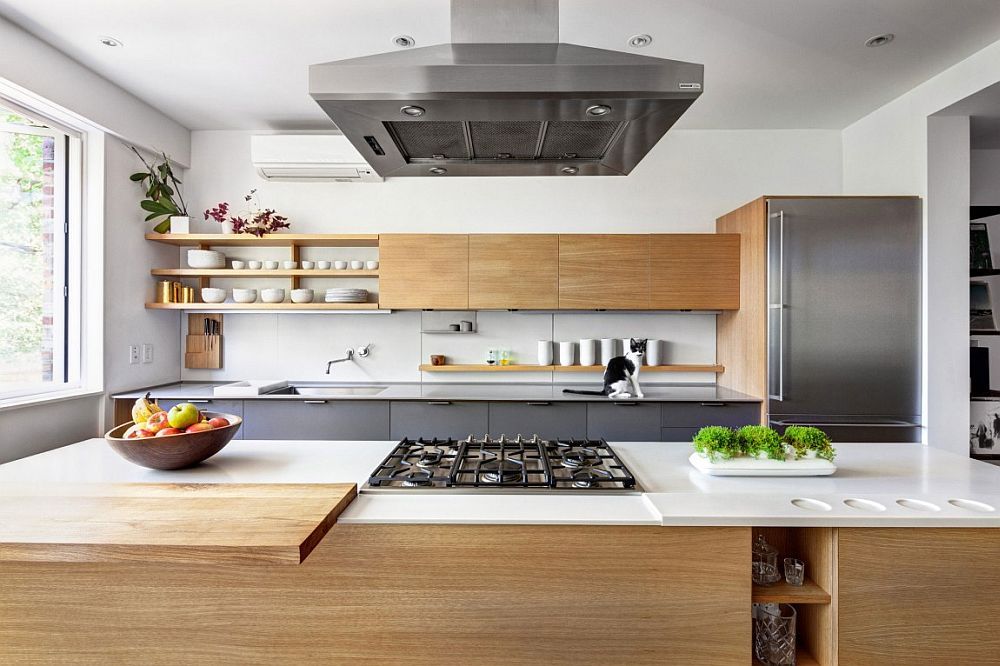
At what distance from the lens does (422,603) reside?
4.71 ft

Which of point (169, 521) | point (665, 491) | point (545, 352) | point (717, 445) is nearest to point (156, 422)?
point (169, 521)

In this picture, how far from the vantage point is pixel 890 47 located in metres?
2.72

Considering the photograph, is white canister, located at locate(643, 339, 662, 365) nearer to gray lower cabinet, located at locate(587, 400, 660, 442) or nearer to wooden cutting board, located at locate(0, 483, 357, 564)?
gray lower cabinet, located at locate(587, 400, 660, 442)

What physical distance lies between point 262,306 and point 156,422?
2.01 meters

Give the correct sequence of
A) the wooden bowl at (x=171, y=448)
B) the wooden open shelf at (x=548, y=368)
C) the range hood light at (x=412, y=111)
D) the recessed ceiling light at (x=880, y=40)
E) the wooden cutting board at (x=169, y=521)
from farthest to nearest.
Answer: the wooden open shelf at (x=548, y=368) → the recessed ceiling light at (x=880, y=40) → the wooden bowl at (x=171, y=448) → the range hood light at (x=412, y=111) → the wooden cutting board at (x=169, y=521)

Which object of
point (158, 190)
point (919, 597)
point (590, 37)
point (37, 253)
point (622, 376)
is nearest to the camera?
point (919, 597)

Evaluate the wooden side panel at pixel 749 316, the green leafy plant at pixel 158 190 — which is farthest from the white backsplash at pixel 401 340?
the green leafy plant at pixel 158 190

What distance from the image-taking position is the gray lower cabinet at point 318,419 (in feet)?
11.0

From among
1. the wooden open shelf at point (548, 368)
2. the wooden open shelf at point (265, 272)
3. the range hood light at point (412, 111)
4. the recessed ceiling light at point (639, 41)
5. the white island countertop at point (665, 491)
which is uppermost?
the recessed ceiling light at point (639, 41)

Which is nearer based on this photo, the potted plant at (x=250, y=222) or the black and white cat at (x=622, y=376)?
the black and white cat at (x=622, y=376)

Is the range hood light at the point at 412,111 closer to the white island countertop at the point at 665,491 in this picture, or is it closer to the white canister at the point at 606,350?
the white island countertop at the point at 665,491

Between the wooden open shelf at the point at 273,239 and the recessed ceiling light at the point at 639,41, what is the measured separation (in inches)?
75.8

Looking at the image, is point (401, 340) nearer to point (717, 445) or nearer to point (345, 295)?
point (345, 295)

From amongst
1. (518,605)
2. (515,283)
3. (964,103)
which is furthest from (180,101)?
(964,103)
